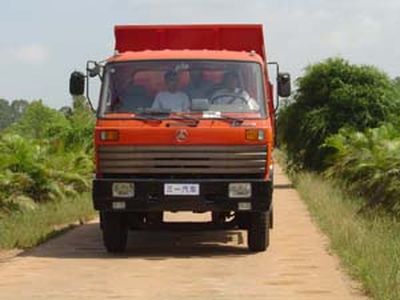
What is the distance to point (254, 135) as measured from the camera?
12.8 meters

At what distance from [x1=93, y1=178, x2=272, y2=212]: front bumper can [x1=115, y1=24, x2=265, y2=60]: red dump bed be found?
333 centimetres

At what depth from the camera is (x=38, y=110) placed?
177 feet

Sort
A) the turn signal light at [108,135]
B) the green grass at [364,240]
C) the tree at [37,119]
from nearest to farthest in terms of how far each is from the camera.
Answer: the green grass at [364,240] → the turn signal light at [108,135] → the tree at [37,119]

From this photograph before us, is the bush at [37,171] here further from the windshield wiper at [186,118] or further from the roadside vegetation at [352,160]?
the windshield wiper at [186,118]

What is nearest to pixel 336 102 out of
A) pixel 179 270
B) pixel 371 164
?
pixel 371 164

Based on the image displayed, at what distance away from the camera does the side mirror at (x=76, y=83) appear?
14195mm

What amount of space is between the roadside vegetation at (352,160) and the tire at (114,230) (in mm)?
2998

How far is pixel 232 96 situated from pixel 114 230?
2.50 meters

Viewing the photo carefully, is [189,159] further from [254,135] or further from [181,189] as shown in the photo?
[254,135]

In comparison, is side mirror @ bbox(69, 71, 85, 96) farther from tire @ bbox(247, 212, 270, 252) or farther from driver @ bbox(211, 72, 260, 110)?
tire @ bbox(247, 212, 270, 252)

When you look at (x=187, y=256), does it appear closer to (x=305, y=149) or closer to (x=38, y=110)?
(x=305, y=149)

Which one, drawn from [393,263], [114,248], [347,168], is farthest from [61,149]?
[393,263]

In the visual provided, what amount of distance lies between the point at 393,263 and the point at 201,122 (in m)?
3.41

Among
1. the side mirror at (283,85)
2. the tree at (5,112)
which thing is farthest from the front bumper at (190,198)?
the tree at (5,112)
